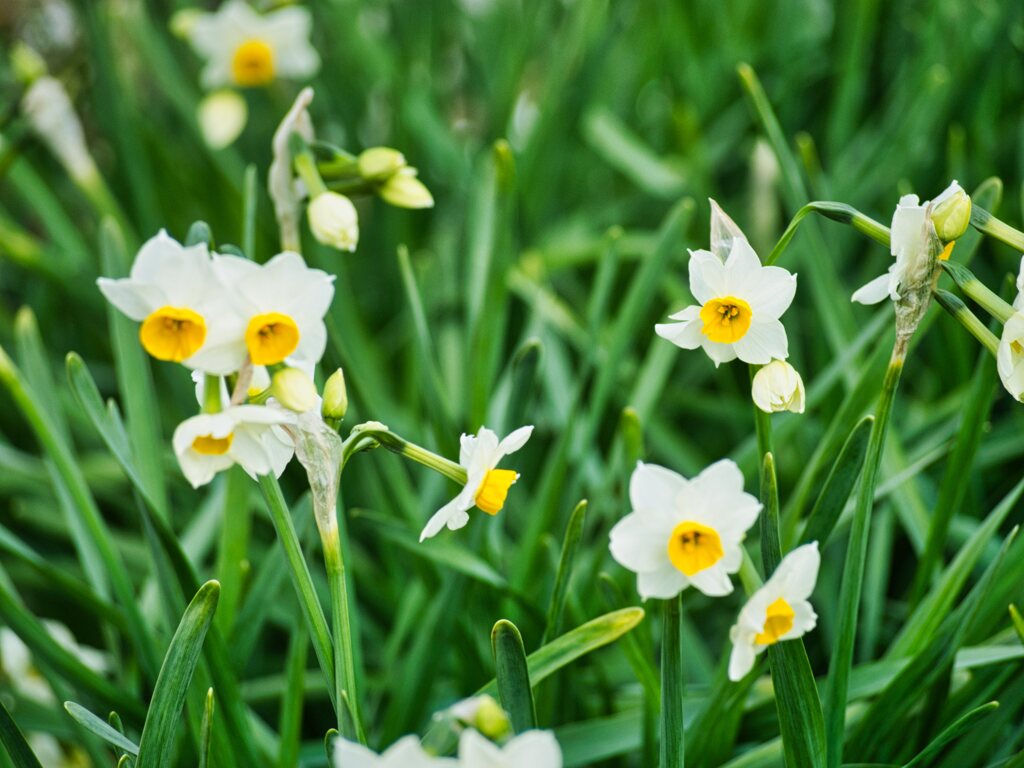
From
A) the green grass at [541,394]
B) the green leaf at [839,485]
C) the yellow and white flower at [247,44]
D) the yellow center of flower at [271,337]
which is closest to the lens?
the yellow center of flower at [271,337]

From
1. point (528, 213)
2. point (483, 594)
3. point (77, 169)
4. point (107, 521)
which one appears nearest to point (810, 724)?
point (483, 594)

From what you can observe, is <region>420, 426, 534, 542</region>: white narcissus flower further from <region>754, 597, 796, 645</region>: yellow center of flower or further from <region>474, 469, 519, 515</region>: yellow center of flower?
<region>754, 597, 796, 645</region>: yellow center of flower

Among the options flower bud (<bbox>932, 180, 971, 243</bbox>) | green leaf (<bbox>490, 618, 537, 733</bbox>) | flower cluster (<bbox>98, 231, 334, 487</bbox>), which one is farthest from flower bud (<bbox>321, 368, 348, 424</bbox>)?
flower bud (<bbox>932, 180, 971, 243</bbox>)

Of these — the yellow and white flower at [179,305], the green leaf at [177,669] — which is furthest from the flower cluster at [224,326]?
the green leaf at [177,669]

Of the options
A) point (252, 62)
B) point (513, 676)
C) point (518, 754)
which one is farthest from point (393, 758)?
point (252, 62)

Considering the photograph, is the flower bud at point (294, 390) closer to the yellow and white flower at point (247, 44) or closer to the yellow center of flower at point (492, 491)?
the yellow center of flower at point (492, 491)

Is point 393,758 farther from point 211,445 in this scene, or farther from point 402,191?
point 402,191

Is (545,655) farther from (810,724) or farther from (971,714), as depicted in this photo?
(971,714)
